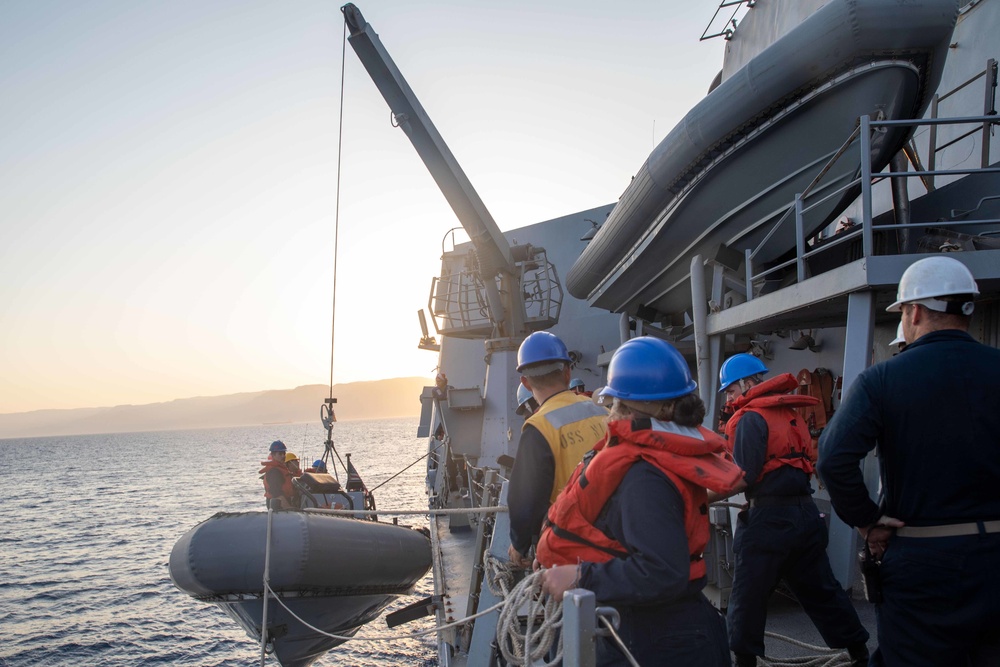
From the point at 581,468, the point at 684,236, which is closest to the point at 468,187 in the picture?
the point at 684,236

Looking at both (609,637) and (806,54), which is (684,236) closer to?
(806,54)

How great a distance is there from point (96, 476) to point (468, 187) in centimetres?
6208

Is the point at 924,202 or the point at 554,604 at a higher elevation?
the point at 924,202

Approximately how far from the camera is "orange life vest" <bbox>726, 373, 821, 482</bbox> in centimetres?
347

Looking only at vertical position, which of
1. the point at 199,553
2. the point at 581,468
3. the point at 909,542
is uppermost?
the point at 581,468

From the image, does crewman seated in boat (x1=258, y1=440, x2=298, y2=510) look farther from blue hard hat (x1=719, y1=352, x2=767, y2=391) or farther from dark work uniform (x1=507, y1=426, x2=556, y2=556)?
dark work uniform (x1=507, y1=426, x2=556, y2=556)

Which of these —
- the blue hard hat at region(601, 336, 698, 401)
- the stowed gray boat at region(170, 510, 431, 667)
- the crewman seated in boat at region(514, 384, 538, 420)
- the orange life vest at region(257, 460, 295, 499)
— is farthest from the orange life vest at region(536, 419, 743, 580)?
the orange life vest at region(257, 460, 295, 499)

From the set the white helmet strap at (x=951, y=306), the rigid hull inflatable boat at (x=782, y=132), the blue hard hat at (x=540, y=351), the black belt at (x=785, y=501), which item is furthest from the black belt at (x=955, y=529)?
the rigid hull inflatable boat at (x=782, y=132)

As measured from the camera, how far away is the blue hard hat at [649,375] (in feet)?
6.63

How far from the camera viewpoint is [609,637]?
2.00 metres

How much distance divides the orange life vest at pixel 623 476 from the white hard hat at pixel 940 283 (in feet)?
3.05

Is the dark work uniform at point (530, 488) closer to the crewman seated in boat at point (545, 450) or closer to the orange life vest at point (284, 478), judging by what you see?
the crewman seated in boat at point (545, 450)

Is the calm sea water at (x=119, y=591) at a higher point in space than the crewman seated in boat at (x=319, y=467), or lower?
lower

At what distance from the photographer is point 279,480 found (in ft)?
30.9
